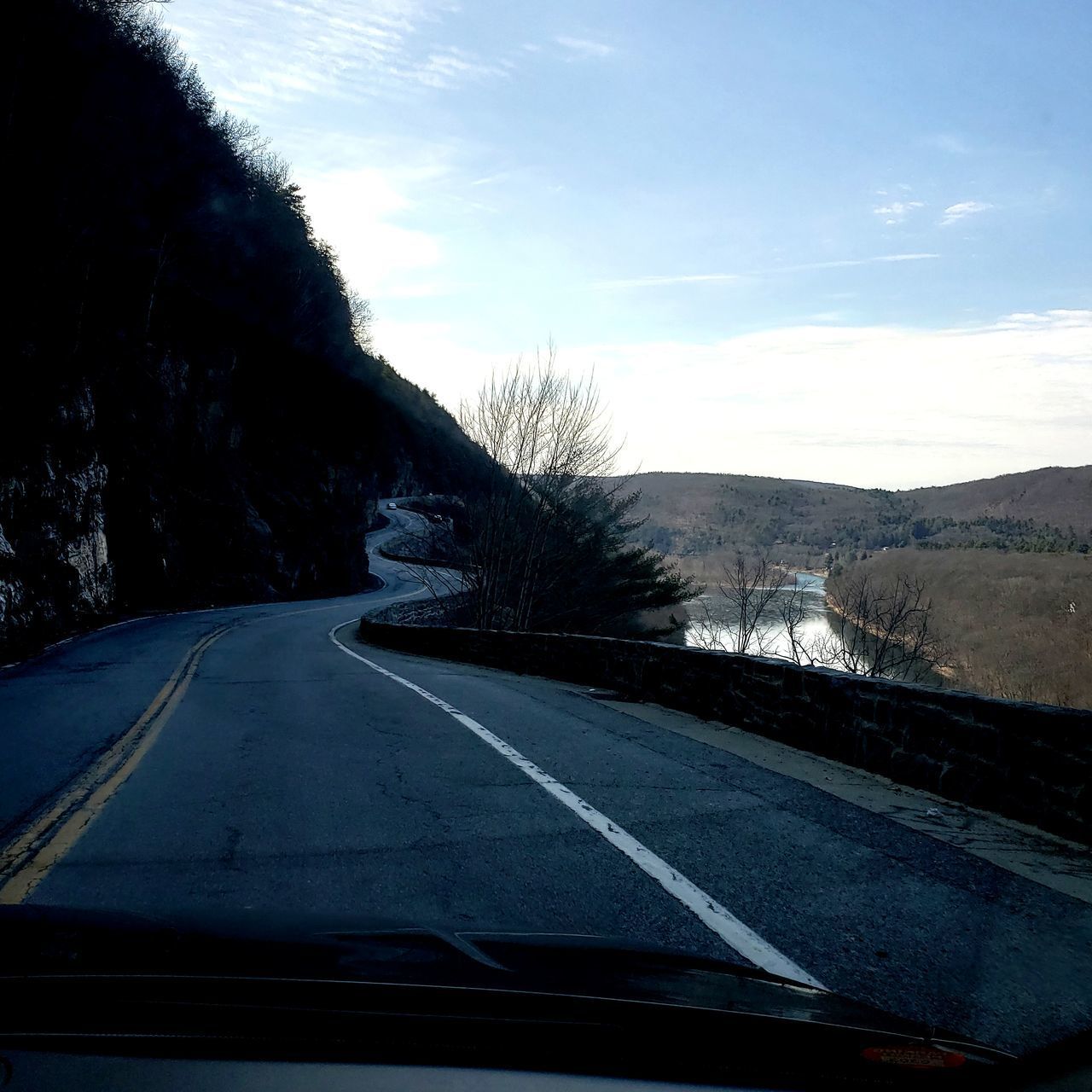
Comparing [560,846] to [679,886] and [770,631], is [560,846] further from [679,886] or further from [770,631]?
[770,631]

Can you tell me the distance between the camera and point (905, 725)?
7.25 meters

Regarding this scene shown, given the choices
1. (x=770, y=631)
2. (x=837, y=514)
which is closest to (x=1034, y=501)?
(x=837, y=514)

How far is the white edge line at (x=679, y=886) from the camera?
143 inches

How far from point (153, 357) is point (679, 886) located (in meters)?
37.9

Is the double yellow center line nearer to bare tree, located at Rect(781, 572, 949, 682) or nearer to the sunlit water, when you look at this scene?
bare tree, located at Rect(781, 572, 949, 682)

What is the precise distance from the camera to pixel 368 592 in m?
55.9

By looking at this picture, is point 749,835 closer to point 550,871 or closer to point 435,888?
point 550,871

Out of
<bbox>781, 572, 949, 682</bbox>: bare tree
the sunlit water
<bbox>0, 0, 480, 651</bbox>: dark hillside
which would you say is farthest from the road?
the sunlit water

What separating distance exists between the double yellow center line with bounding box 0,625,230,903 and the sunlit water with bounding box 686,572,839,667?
38.9 m

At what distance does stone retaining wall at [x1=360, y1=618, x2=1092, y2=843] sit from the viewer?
586cm

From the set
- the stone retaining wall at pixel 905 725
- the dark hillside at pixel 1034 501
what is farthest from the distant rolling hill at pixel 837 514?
the stone retaining wall at pixel 905 725

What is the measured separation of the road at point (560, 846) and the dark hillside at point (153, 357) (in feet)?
44.3

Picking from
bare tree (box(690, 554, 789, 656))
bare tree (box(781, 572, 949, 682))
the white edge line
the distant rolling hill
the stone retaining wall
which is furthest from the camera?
the distant rolling hill

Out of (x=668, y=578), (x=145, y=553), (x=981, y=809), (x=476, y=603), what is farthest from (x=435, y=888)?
(x=668, y=578)
